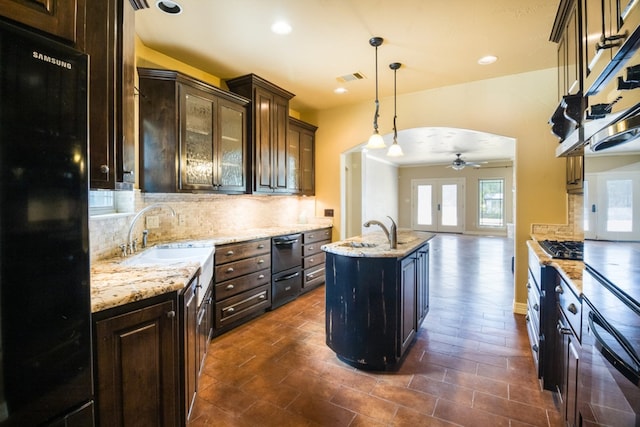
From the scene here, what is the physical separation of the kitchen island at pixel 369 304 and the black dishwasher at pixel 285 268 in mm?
1250

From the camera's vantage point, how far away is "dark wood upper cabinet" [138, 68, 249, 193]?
2762mm

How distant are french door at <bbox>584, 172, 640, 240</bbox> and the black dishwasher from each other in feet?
9.18

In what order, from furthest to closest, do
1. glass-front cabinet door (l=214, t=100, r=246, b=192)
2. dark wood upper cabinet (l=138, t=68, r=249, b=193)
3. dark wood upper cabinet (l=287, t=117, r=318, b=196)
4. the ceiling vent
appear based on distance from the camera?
dark wood upper cabinet (l=287, t=117, r=318, b=196), the ceiling vent, glass-front cabinet door (l=214, t=100, r=246, b=192), dark wood upper cabinet (l=138, t=68, r=249, b=193)

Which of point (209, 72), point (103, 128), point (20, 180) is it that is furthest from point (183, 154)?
point (20, 180)

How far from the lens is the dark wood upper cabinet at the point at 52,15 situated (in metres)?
1.02

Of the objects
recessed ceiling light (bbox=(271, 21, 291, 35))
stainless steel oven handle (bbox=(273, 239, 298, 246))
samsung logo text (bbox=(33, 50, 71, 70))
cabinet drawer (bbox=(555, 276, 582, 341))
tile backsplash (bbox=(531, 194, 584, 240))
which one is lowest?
cabinet drawer (bbox=(555, 276, 582, 341))

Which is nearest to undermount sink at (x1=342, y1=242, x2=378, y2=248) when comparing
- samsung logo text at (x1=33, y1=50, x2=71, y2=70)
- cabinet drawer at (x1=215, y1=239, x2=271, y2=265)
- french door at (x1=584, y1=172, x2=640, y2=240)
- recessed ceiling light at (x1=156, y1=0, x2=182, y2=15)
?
cabinet drawer at (x1=215, y1=239, x2=271, y2=265)

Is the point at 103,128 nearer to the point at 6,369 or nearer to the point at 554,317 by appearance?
the point at 6,369

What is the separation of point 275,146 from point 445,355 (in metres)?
3.01

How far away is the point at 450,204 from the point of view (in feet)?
37.3

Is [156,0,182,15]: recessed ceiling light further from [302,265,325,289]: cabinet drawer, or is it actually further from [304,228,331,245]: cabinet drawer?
[302,265,325,289]: cabinet drawer

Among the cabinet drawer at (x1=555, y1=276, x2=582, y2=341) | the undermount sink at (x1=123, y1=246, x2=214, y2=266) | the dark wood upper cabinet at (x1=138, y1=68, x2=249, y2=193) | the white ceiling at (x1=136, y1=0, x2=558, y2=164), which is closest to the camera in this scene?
the cabinet drawer at (x1=555, y1=276, x2=582, y2=341)

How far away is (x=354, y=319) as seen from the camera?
2283mm

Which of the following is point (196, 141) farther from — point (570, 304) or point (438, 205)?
point (438, 205)
